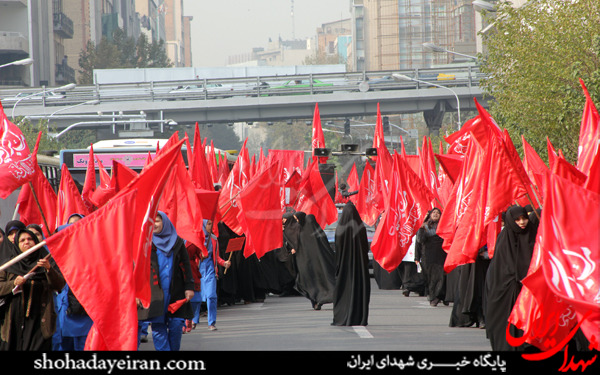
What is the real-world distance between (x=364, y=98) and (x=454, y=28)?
36541 mm

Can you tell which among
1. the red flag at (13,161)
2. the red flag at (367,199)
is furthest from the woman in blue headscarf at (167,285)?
the red flag at (367,199)

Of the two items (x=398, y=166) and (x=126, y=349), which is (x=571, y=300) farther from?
(x=398, y=166)

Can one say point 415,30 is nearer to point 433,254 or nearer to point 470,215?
point 433,254

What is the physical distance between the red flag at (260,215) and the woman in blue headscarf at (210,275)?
1653 millimetres

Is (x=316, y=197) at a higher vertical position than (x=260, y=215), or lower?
lower

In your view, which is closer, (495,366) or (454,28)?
(495,366)

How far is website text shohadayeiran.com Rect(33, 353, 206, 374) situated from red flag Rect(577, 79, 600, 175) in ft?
12.3

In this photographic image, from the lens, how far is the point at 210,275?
1282 cm

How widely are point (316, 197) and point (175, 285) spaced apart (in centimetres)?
1172

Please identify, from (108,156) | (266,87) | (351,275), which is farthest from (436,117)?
(351,275)

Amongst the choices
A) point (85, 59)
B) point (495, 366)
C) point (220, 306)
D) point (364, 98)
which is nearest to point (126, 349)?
point (495, 366)

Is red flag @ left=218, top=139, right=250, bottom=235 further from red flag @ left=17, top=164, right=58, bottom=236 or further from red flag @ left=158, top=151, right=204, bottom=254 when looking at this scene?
Result: red flag @ left=17, top=164, right=58, bottom=236

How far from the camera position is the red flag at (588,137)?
28.8ft

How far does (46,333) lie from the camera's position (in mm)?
8328
